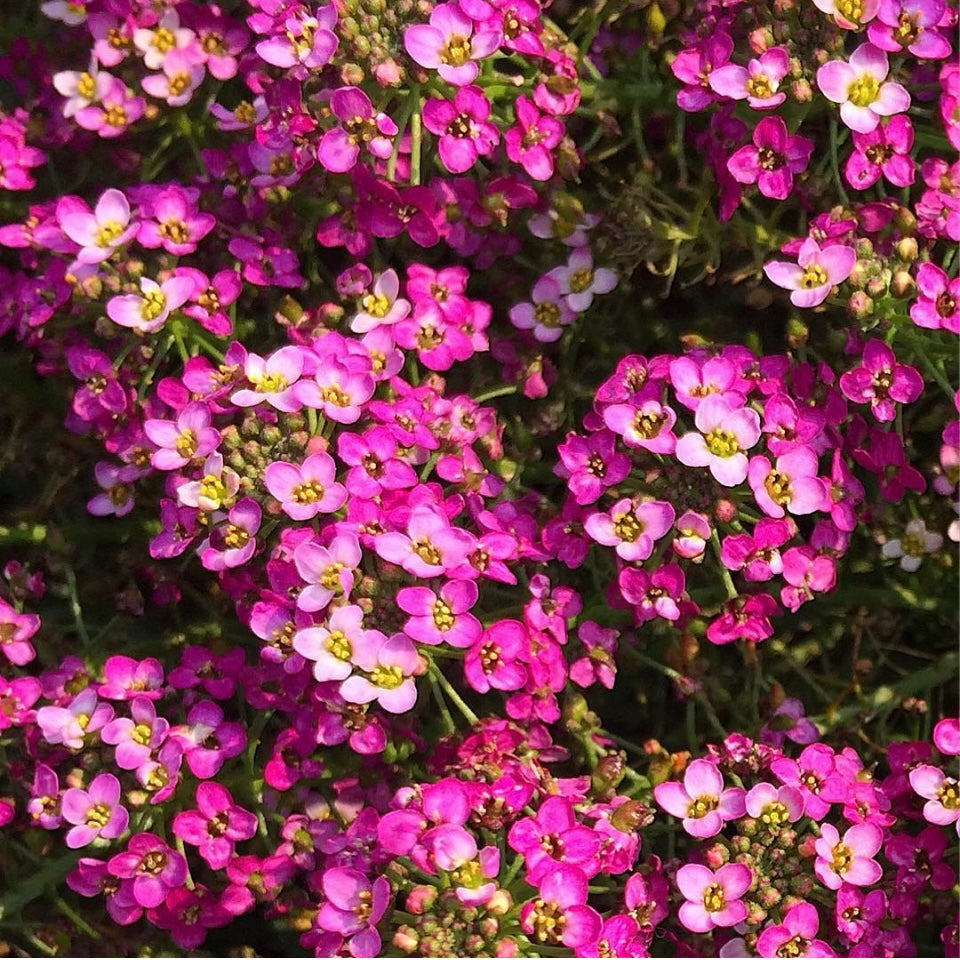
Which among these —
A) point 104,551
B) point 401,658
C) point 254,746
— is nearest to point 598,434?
point 401,658

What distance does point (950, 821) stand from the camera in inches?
91.1

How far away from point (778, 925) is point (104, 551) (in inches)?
74.2

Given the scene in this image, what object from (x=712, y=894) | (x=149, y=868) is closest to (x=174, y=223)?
(x=149, y=868)

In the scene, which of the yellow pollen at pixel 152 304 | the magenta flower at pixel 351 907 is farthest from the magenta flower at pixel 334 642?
the yellow pollen at pixel 152 304

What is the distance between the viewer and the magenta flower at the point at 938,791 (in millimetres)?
2311

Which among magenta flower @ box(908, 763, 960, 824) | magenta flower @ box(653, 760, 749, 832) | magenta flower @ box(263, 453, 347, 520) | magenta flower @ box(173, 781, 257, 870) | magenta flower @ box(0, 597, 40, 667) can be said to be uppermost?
magenta flower @ box(263, 453, 347, 520)

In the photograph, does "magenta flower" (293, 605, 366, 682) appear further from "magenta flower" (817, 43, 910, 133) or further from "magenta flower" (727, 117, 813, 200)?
"magenta flower" (817, 43, 910, 133)

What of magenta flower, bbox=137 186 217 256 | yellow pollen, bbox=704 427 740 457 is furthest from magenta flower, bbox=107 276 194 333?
yellow pollen, bbox=704 427 740 457

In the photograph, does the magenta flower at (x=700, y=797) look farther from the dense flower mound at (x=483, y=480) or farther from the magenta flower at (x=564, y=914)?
the magenta flower at (x=564, y=914)

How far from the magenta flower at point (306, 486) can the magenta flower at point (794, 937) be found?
46.2 inches

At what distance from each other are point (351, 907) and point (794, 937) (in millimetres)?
861

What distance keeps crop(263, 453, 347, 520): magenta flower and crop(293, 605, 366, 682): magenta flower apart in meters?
0.20

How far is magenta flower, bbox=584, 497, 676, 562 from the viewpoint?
88.0 inches

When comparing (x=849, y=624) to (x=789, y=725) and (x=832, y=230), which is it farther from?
(x=832, y=230)
